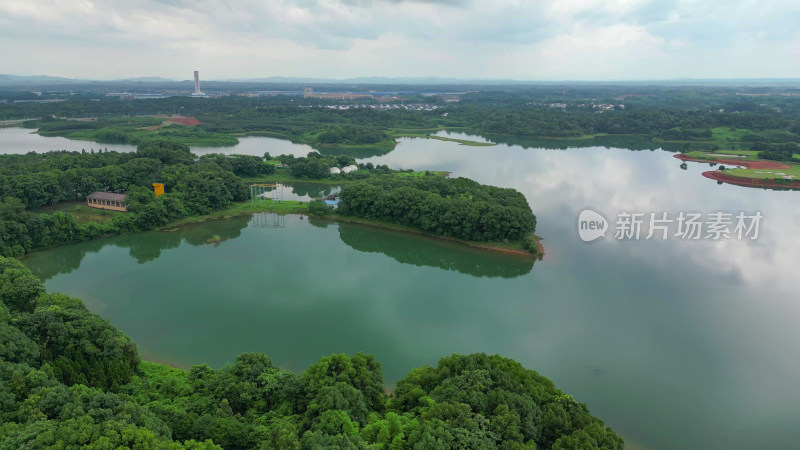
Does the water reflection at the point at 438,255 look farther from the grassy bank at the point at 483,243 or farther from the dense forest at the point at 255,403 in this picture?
the dense forest at the point at 255,403

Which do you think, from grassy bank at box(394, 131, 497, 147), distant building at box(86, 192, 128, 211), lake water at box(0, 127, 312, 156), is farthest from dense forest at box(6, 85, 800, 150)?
distant building at box(86, 192, 128, 211)

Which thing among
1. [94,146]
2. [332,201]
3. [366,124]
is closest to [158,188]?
[332,201]

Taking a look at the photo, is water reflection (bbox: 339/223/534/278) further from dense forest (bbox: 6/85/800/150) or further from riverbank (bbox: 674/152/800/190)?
dense forest (bbox: 6/85/800/150)

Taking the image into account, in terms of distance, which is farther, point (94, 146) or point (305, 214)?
point (94, 146)

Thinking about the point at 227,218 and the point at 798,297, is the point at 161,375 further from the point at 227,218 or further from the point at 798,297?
the point at 798,297

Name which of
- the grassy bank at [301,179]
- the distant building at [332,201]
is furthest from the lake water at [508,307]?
the grassy bank at [301,179]

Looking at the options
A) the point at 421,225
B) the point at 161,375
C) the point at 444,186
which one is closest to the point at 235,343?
the point at 161,375

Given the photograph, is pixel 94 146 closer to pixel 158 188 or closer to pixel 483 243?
pixel 158 188
